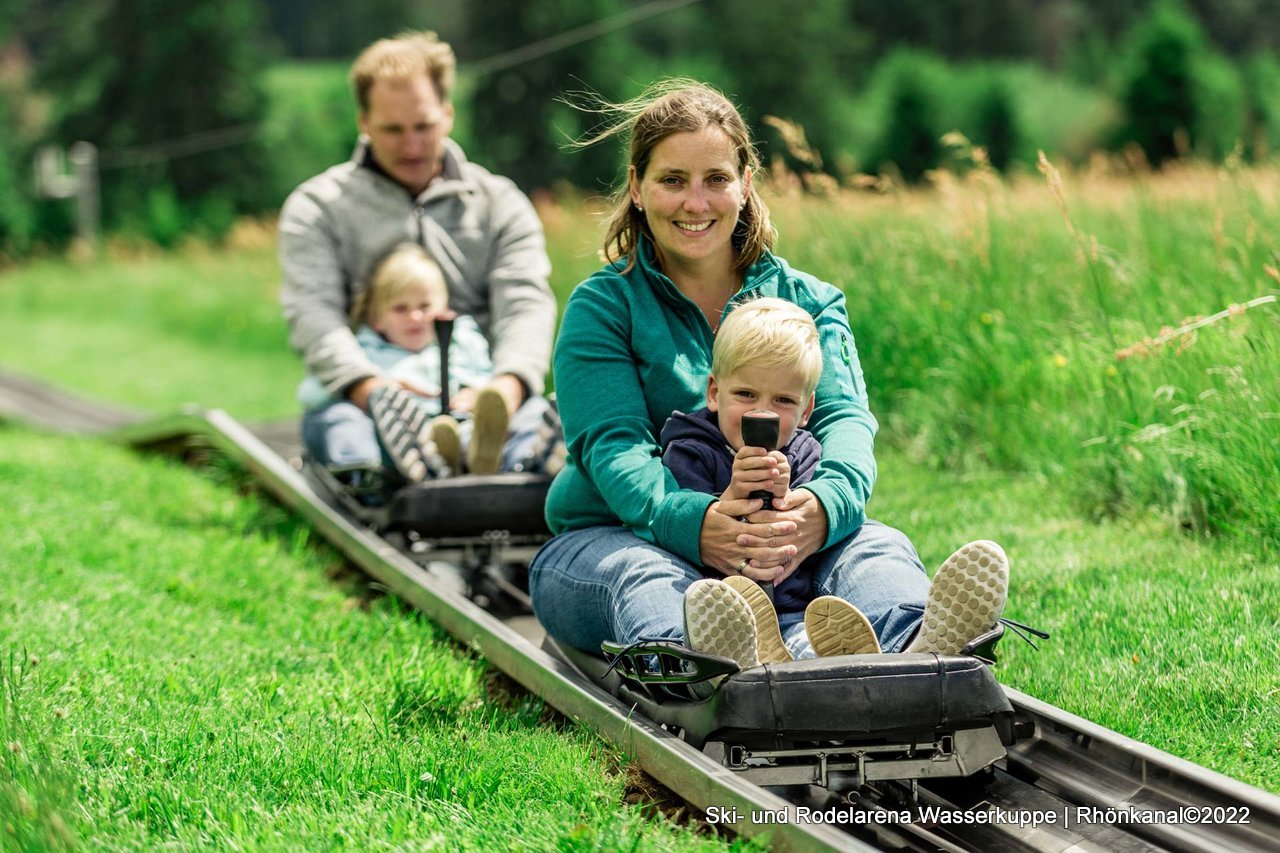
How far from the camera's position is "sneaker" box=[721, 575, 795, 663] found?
2.94 m

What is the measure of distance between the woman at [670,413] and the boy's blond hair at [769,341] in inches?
8.3

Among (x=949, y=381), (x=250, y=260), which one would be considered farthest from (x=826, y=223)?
(x=250, y=260)

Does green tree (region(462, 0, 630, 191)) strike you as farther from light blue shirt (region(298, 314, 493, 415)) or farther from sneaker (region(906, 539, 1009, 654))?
sneaker (region(906, 539, 1009, 654))

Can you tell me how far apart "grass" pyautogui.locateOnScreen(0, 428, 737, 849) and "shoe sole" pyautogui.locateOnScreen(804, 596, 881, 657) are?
45cm

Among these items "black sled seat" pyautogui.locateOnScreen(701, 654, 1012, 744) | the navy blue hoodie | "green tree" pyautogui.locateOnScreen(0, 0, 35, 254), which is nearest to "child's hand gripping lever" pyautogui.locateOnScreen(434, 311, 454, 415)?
the navy blue hoodie

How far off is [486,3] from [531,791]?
41.4 metres

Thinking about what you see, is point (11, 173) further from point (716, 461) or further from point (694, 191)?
point (716, 461)

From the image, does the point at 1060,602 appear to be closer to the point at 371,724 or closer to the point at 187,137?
the point at 371,724

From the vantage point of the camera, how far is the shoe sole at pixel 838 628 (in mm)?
2838

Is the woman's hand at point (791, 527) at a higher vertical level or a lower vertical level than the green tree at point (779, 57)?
lower

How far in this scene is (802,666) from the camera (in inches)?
107

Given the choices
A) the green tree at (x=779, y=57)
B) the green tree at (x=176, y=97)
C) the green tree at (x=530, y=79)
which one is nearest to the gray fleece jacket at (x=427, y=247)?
the green tree at (x=530, y=79)

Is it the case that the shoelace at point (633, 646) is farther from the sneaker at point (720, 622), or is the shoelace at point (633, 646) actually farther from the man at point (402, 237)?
the man at point (402, 237)

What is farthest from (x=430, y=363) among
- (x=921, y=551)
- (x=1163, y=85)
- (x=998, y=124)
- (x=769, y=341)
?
(x=998, y=124)
